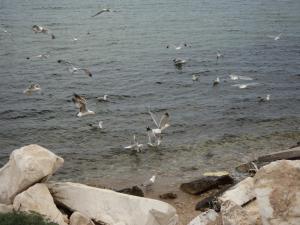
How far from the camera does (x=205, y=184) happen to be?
16.2 meters

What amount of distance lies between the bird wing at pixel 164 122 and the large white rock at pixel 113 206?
347 inches

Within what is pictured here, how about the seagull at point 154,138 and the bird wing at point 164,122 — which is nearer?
the seagull at point 154,138

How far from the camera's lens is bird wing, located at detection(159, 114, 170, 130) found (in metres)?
21.5

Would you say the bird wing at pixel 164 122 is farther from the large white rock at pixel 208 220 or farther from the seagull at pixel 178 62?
the large white rock at pixel 208 220

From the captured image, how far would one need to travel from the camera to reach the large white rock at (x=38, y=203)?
11.7 meters

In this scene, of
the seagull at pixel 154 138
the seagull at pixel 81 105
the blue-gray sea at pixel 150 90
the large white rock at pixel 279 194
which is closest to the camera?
the large white rock at pixel 279 194

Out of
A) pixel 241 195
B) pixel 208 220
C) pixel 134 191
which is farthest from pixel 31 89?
pixel 208 220

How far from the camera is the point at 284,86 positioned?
2762 cm

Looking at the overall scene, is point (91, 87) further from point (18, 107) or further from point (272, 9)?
point (272, 9)

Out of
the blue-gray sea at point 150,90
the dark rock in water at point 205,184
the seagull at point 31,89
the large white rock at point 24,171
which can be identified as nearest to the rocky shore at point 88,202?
the large white rock at point 24,171

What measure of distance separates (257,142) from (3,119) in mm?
11062

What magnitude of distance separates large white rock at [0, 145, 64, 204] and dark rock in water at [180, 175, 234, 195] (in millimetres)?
4893

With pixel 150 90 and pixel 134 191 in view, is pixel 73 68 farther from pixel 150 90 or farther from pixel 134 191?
pixel 134 191

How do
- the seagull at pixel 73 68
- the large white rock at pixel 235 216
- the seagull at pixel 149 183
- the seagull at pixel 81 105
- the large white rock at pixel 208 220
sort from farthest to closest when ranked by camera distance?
the seagull at pixel 73 68 < the seagull at pixel 81 105 < the seagull at pixel 149 183 < the large white rock at pixel 208 220 < the large white rock at pixel 235 216
